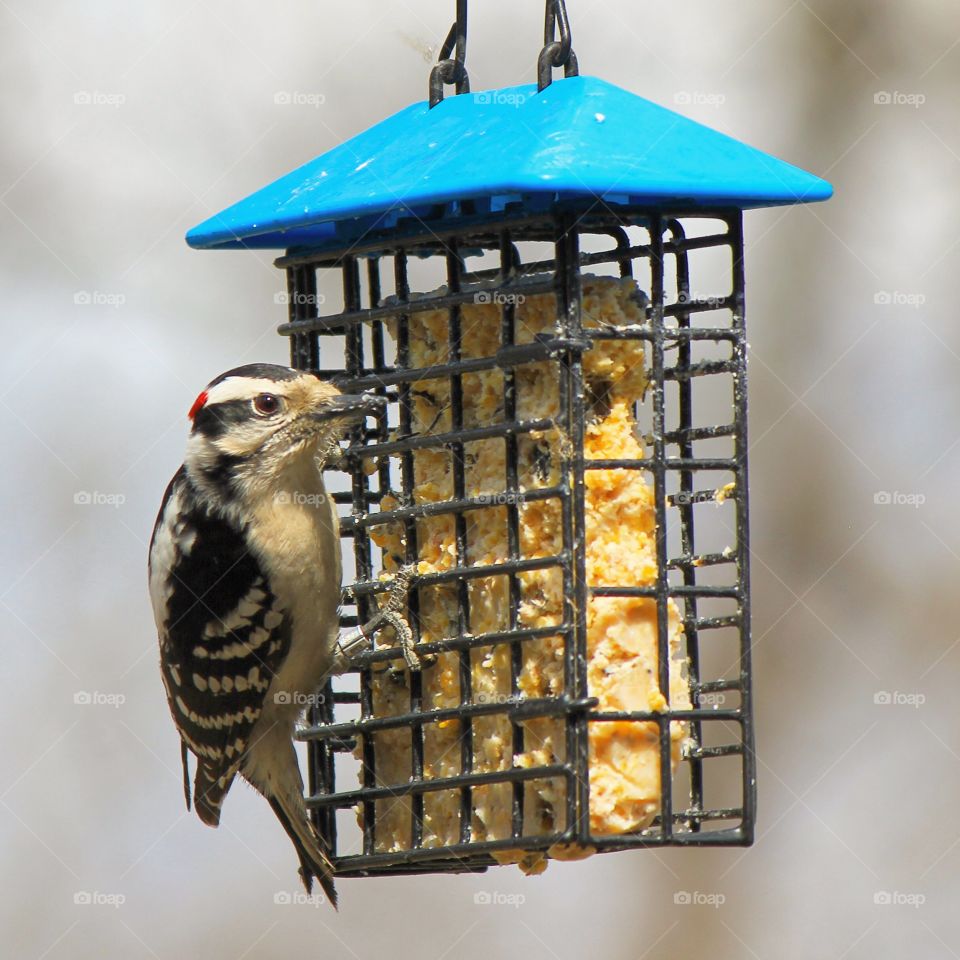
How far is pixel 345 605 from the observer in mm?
6477

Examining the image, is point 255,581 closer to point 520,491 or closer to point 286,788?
point 286,788

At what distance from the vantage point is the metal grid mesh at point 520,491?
16.1 feet

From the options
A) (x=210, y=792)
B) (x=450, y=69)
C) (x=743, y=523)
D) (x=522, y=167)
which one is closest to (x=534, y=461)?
(x=743, y=523)

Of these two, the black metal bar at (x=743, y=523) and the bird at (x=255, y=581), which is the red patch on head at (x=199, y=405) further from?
the black metal bar at (x=743, y=523)

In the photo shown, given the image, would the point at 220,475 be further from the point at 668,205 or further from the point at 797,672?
the point at 797,672

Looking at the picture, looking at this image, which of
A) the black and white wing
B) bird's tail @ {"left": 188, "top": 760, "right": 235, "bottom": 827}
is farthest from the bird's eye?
bird's tail @ {"left": 188, "top": 760, "right": 235, "bottom": 827}

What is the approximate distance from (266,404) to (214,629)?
88 centimetres

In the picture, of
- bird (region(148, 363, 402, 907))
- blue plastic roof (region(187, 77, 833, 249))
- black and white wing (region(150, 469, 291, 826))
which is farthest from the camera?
black and white wing (region(150, 469, 291, 826))

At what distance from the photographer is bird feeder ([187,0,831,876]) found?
487 cm

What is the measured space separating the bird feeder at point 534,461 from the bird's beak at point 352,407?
6 cm

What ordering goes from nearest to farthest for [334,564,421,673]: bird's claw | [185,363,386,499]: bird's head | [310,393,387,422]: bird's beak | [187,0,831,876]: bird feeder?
[187,0,831,876]: bird feeder → [334,564,421,673]: bird's claw → [310,393,387,422]: bird's beak → [185,363,386,499]: bird's head

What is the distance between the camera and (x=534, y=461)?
515 cm

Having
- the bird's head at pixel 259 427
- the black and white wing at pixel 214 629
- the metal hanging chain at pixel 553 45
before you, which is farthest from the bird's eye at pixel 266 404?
the metal hanging chain at pixel 553 45

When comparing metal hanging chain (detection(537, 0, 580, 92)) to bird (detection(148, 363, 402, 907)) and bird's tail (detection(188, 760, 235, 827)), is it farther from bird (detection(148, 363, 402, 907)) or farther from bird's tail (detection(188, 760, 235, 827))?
bird's tail (detection(188, 760, 235, 827))
